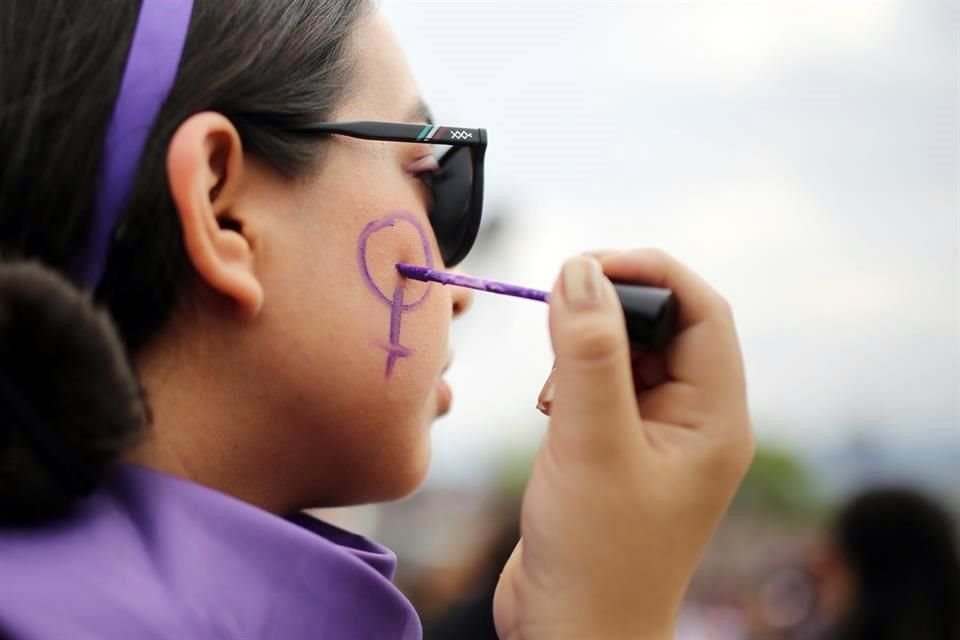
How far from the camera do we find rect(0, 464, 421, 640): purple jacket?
3.52 feet

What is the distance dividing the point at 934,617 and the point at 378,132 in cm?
310

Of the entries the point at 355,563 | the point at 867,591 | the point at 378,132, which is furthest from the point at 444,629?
the point at 867,591

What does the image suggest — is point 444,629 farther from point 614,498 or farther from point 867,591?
point 867,591

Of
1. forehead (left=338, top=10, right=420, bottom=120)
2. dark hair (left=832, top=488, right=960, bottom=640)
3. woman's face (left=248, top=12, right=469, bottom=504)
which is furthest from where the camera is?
dark hair (left=832, top=488, right=960, bottom=640)

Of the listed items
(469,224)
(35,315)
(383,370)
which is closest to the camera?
(35,315)

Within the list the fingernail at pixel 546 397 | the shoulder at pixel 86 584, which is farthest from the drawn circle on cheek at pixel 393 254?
the shoulder at pixel 86 584

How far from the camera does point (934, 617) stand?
144 inches

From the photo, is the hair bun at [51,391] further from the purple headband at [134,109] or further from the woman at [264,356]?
the purple headband at [134,109]

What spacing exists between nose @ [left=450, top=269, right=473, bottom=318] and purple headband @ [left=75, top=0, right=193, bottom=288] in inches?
22.1

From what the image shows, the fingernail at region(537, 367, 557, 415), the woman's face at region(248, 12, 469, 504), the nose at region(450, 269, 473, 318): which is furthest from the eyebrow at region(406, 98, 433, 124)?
the fingernail at region(537, 367, 557, 415)

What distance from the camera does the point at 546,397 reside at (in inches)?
53.0

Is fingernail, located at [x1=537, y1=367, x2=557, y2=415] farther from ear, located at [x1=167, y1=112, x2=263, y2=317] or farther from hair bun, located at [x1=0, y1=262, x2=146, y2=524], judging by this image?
hair bun, located at [x1=0, y1=262, x2=146, y2=524]

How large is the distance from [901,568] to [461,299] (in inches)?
111

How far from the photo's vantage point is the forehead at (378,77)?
1.54m
